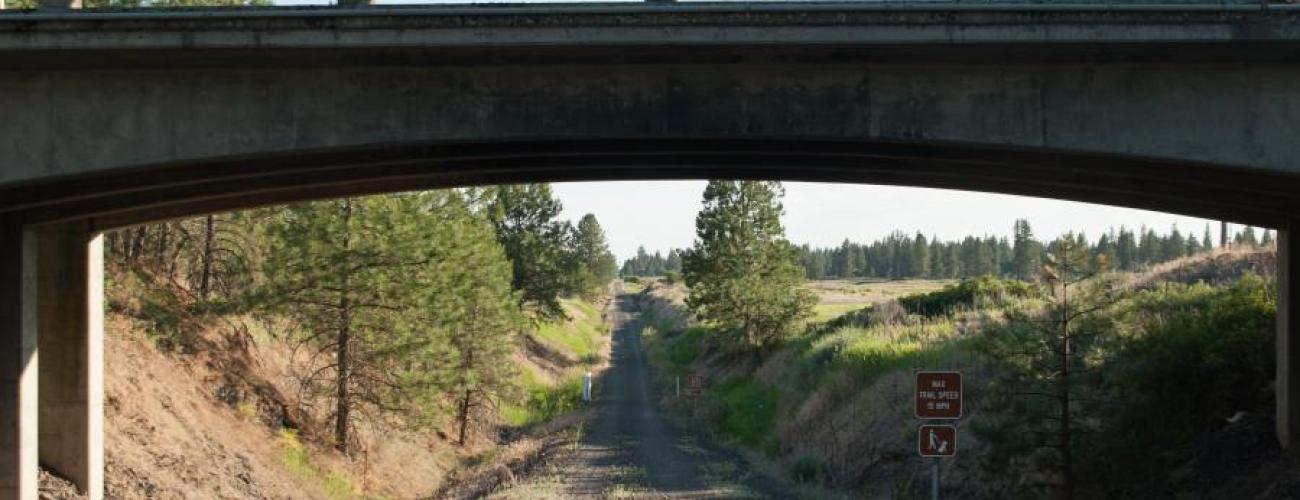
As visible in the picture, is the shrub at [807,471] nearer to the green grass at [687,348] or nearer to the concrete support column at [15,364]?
the concrete support column at [15,364]

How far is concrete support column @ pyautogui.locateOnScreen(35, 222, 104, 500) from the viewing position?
709 inches

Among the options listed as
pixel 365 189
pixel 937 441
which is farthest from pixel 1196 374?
pixel 365 189

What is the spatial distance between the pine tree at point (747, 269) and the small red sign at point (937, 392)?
36405 millimetres

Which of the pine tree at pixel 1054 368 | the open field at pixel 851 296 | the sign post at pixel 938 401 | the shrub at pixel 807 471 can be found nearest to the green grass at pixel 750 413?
the open field at pixel 851 296

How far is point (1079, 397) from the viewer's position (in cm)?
1819

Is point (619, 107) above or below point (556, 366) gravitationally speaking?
above

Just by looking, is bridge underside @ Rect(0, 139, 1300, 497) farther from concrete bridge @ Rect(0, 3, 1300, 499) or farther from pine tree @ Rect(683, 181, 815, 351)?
pine tree @ Rect(683, 181, 815, 351)

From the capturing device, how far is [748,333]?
53.8 metres

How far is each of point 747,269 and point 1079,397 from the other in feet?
121

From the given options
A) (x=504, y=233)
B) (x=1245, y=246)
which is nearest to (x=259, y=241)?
(x=1245, y=246)

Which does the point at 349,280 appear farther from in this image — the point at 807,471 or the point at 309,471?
the point at 807,471

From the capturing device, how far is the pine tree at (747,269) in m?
52.9

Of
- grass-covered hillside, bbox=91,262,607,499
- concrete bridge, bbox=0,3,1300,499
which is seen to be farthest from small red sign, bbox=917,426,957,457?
grass-covered hillside, bbox=91,262,607,499

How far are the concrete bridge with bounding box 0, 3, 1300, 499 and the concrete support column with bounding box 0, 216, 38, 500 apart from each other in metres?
3.65
